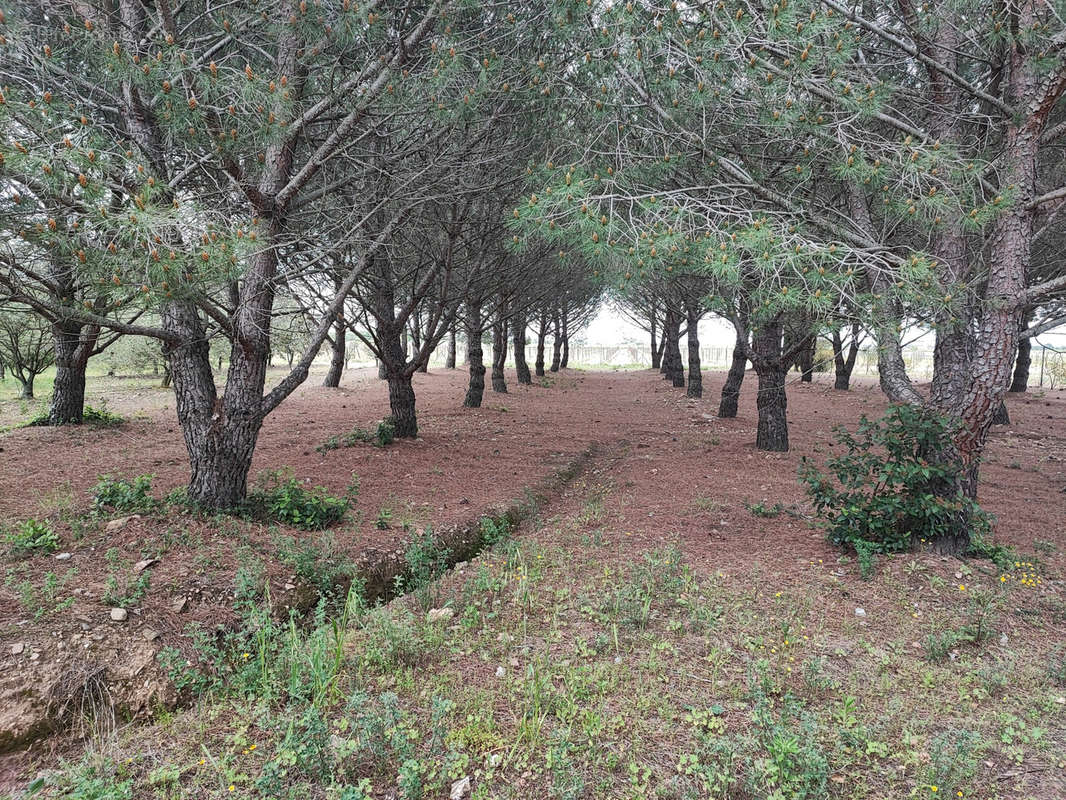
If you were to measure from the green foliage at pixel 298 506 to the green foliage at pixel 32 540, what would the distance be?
1353 mm

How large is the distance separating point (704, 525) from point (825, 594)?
1.49 metres

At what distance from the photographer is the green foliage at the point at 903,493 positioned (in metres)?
4.12

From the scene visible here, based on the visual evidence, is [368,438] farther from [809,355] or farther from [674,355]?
[674,355]

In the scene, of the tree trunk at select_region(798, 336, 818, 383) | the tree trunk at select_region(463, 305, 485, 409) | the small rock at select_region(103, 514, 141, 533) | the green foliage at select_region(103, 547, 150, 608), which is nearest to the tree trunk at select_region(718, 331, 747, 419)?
the tree trunk at select_region(798, 336, 818, 383)

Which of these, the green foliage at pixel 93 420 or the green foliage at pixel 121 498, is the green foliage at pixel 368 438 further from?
the green foliage at pixel 93 420

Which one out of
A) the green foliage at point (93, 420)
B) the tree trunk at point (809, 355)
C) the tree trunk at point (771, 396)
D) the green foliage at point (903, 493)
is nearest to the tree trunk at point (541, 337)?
the tree trunk at point (809, 355)

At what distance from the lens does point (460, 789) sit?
2.22m

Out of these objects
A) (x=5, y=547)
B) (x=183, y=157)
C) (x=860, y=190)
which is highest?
(x=183, y=157)

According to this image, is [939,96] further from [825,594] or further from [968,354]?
[825,594]

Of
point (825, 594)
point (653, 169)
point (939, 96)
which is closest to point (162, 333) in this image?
point (653, 169)

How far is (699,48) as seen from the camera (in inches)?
160

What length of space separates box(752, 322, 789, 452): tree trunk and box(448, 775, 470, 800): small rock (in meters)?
7.10

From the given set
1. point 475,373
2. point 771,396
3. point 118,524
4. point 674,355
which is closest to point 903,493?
point 771,396

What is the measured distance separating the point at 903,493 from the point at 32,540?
6.47 meters
